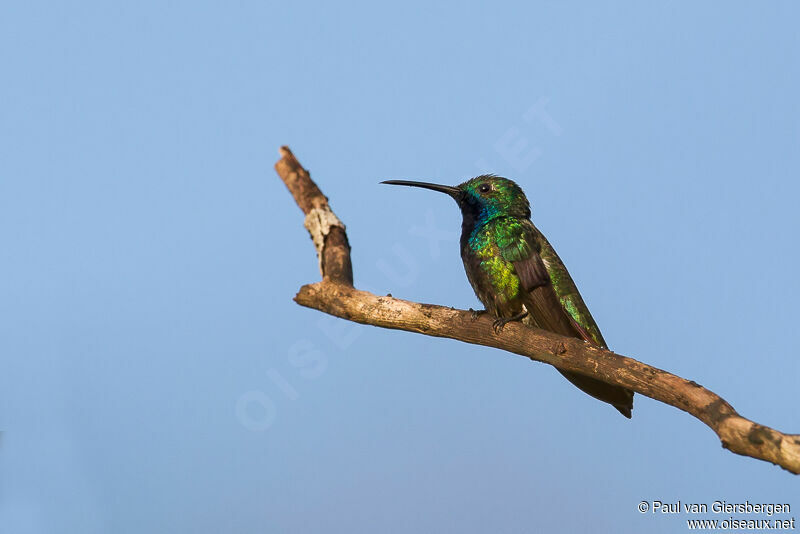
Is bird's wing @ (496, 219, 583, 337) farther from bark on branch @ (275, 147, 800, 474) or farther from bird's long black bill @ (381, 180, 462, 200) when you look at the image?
bird's long black bill @ (381, 180, 462, 200)

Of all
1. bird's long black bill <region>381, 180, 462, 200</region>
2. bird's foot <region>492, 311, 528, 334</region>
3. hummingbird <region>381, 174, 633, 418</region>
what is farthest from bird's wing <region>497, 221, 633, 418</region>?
bird's long black bill <region>381, 180, 462, 200</region>

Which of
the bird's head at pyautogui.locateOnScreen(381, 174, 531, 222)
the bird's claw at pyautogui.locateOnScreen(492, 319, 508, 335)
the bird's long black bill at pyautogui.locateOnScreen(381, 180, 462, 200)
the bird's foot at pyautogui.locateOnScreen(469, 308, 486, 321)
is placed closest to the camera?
the bird's claw at pyautogui.locateOnScreen(492, 319, 508, 335)

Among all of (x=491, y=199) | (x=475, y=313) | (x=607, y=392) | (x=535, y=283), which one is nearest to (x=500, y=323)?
(x=475, y=313)

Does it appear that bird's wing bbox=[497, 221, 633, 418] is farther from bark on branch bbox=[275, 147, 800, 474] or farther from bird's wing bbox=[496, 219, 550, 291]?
bark on branch bbox=[275, 147, 800, 474]

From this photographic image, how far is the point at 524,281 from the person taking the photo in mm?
4168

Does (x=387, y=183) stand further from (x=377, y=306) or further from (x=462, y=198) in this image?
(x=377, y=306)

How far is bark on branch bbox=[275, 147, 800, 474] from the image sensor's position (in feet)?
9.21

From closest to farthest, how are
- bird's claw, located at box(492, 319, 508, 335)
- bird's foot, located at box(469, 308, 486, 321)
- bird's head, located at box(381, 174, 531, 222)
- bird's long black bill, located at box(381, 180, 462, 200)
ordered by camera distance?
bird's claw, located at box(492, 319, 508, 335) < bird's foot, located at box(469, 308, 486, 321) < bird's head, located at box(381, 174, 531, 222) < bird's long black bill, located at box(381, 180, 462, 200)

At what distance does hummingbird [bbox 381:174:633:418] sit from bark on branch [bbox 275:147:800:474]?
146 millimetres

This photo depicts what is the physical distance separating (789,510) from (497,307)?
1.82 meters

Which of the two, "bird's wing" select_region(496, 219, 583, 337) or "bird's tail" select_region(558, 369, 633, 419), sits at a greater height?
"bird's wing" select_region(496, 219, 583, 337)

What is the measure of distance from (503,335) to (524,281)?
325 millimetres

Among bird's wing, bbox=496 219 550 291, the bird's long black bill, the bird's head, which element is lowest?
bird's wing, bbox=496 219 550 291

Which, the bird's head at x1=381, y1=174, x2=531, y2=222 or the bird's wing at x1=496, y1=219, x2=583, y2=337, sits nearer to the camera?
the bird's wing at x1=496, y1=219, x2=583, y2=337
